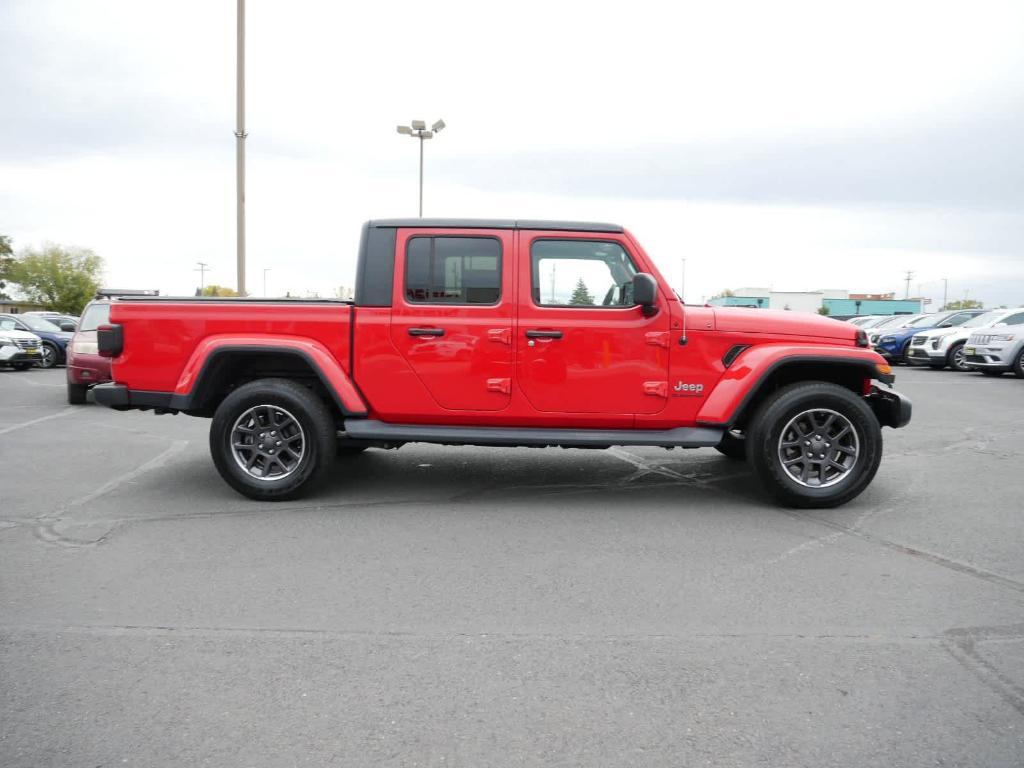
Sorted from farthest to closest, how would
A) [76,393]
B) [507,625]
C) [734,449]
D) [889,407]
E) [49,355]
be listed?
[49,355] → [76,393] → [734,449] → [889,407] → [507,625]

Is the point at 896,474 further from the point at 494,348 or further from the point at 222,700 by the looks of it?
the point at 222,700

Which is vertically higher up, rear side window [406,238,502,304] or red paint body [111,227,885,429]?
rear side window [406,238,502,304]

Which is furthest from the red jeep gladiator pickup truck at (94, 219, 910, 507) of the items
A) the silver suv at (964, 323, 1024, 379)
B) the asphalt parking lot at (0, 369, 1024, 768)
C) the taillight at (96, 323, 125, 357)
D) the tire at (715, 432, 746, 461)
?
the silver suv at (964, 323, 1024, 379)

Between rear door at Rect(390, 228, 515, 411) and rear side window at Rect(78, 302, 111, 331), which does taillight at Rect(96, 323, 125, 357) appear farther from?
rear side window at Rect(78, 302, 111, 331)

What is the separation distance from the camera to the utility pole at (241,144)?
12.7 m

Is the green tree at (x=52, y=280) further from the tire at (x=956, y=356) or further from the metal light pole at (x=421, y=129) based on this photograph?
the tire at (x=956, y=356)

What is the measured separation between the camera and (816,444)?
557 cm

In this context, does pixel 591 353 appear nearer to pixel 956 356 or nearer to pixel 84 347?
pixel 84 347

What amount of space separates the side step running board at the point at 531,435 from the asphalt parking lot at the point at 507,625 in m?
0.48

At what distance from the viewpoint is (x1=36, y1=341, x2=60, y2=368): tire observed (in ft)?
66.9

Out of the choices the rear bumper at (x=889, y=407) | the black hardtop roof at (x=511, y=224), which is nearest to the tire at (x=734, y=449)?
the rear bumper at (x=889, y=407)

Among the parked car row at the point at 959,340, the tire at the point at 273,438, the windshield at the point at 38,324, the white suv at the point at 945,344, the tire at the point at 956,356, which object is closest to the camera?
the tire at the point at 273,438

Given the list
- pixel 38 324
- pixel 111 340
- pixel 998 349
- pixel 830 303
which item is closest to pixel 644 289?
pixel 111 340

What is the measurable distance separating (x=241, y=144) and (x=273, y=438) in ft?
29.4
